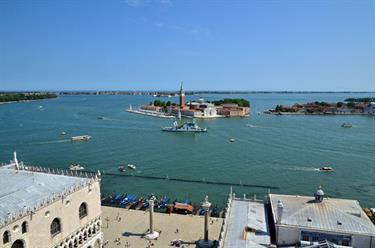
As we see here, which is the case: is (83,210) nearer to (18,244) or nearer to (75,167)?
(18,244)

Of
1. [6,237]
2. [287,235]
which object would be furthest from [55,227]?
[287,235]

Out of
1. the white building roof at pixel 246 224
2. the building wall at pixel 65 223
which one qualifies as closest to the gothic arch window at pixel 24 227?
the building wall at pixel 65 223

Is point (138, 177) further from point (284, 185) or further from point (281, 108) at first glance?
point (281, 108)

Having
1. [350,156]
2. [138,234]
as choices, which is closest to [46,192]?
[138,234]

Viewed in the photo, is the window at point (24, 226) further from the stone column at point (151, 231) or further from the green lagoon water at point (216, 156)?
the green lagoon water at point (216, 156)

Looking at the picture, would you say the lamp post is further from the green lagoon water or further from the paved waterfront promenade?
the green lagoon water
